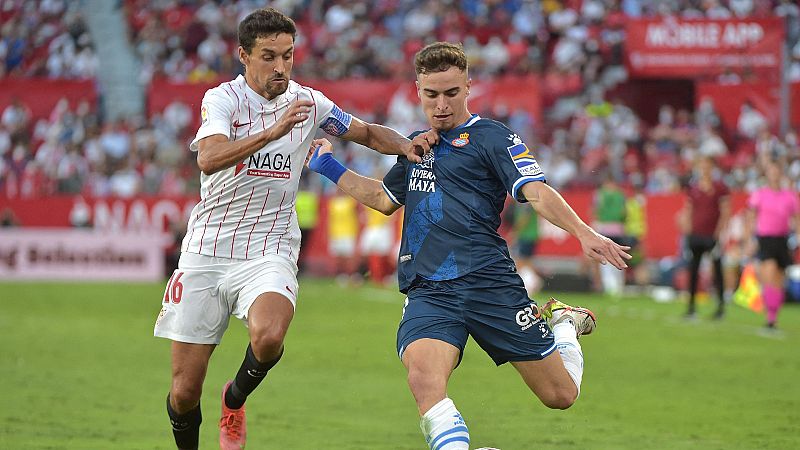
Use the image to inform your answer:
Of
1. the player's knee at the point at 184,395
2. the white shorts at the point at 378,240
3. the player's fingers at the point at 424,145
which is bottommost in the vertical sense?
the white shorts at the point at 378,240

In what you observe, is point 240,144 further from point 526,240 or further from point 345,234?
point 345,234

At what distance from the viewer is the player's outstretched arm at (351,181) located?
22.6ft

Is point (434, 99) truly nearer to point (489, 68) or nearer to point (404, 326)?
point (404, 326)

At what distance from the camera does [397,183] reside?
6762 mm

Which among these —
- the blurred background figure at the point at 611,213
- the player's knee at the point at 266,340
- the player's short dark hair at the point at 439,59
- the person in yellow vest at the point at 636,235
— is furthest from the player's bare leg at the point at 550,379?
the person in yellow vest at the point at 636,235

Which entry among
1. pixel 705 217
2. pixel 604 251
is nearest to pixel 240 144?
pixel 604 251

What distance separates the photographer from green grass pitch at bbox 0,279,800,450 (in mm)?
8398

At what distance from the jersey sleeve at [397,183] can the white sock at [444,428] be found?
1.45 metres

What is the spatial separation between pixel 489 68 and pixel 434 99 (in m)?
23.7

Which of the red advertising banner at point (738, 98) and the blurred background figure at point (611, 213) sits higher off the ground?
the red advertising banner at point (738, 98)

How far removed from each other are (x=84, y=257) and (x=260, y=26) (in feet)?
Answer: 66.3

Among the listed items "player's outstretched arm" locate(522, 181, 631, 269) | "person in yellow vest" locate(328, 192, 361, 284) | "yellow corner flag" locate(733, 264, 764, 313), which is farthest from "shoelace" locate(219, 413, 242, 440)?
"person in yellow vest" locate(328, 192, 361, 284)

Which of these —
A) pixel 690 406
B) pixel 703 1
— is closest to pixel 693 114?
pixel 703 1

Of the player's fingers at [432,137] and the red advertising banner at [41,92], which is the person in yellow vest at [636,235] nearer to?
the red advertising banner at [41,92]
